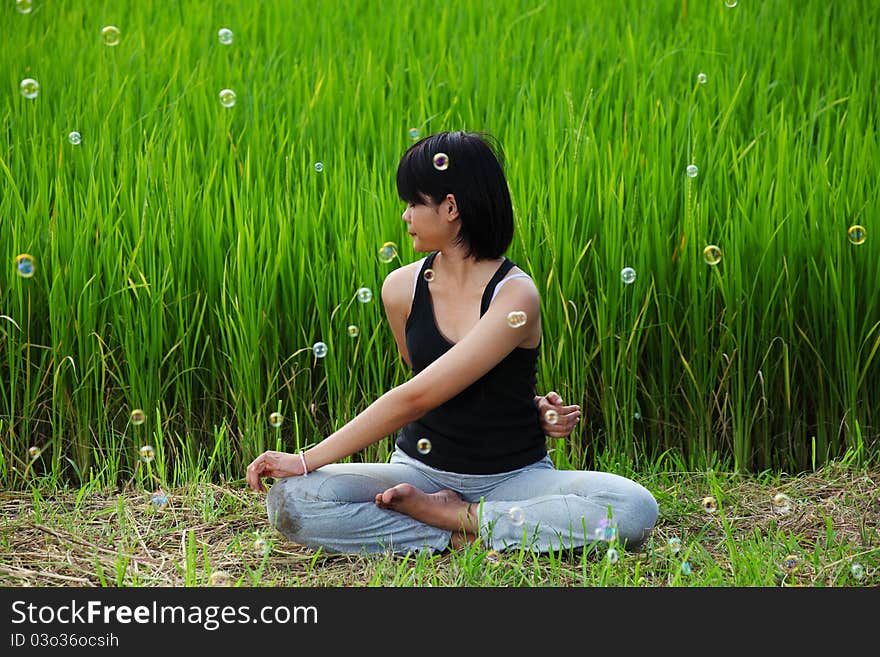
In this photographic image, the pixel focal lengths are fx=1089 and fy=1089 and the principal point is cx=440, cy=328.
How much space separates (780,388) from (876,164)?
34.4 inches

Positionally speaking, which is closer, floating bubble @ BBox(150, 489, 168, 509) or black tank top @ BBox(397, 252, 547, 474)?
black tank top @ BBox(397, 252, 547, 474)

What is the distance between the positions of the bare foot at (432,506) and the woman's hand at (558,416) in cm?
24

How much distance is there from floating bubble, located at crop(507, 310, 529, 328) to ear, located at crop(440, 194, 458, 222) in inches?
9.3

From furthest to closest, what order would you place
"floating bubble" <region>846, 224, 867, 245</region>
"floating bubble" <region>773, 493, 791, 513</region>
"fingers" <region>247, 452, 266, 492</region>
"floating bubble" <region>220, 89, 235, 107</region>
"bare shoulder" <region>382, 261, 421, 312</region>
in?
"floating bubble" <region>220, 89, 235, 107</region> → "floating bubble" <region>846, 224, 867, 245</region> → "floating bubble" <region>773, 493, 791, 513</region> → "bare shoulder" <region>382, 261, 421, 312</region> → "fingers" <region>247, 452, 266, 492</region>

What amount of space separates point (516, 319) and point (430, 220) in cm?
27

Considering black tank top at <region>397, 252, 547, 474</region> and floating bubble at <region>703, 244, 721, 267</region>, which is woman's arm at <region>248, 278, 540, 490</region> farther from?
floating bubble at <region>703, 244, 721, 267</region>

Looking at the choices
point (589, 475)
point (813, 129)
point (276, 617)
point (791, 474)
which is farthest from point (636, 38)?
point (276, 617)

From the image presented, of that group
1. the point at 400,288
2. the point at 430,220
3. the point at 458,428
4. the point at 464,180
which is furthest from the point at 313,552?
the point at 464,180

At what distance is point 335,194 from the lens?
3.14 metres

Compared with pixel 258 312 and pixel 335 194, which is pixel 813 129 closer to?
pixel 335 194

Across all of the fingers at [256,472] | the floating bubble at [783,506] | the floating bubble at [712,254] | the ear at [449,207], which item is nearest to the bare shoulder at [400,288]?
the ear at [449,207]

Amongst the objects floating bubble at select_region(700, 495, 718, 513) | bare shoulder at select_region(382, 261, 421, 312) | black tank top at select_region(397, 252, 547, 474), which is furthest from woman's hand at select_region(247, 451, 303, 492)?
floating bubble at select_region(700, 495, 718, 513)

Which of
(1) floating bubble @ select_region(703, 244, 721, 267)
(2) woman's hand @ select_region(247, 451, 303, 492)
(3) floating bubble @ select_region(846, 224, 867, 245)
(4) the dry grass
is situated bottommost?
(4) the dry grass

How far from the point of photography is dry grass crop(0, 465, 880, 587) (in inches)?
87.6
